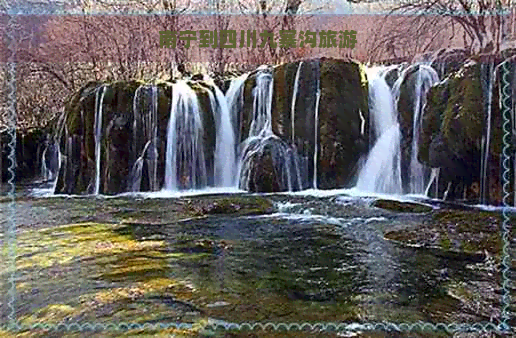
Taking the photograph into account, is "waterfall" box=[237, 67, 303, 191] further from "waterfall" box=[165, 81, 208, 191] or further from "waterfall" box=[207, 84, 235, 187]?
"waterfall" box=[165, 81, 208, 191]

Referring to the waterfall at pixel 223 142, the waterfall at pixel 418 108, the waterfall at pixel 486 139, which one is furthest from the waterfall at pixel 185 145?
the waterfall at pixel 486 139

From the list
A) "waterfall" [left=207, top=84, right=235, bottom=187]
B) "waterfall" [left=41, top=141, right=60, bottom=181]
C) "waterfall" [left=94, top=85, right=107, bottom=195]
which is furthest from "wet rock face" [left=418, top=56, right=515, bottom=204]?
"waterfall" [left=41, top=141, right=60, bottom=181]

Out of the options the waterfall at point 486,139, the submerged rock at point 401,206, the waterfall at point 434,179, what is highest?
the waterfall at point 486,139

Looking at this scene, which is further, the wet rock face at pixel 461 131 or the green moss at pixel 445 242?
the wet rock face at pixel 461 131

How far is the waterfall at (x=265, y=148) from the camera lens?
4105mm

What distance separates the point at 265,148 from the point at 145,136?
1.03 meters

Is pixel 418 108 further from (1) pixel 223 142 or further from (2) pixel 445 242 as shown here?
(2) pixel 445 242

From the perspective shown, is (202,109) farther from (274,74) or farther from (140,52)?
(140,52)

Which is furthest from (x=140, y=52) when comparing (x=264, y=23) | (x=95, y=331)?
(x=95, y=331)

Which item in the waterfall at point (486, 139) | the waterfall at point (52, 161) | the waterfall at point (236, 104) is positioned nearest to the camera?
the waterfall at point (486, 139)

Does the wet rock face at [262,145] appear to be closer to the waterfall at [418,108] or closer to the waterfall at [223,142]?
the waterfall at [223,142]

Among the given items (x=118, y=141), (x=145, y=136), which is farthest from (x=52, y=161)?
(x=145, y=136)

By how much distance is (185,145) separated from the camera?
446cm

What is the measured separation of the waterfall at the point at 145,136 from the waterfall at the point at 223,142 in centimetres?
50
